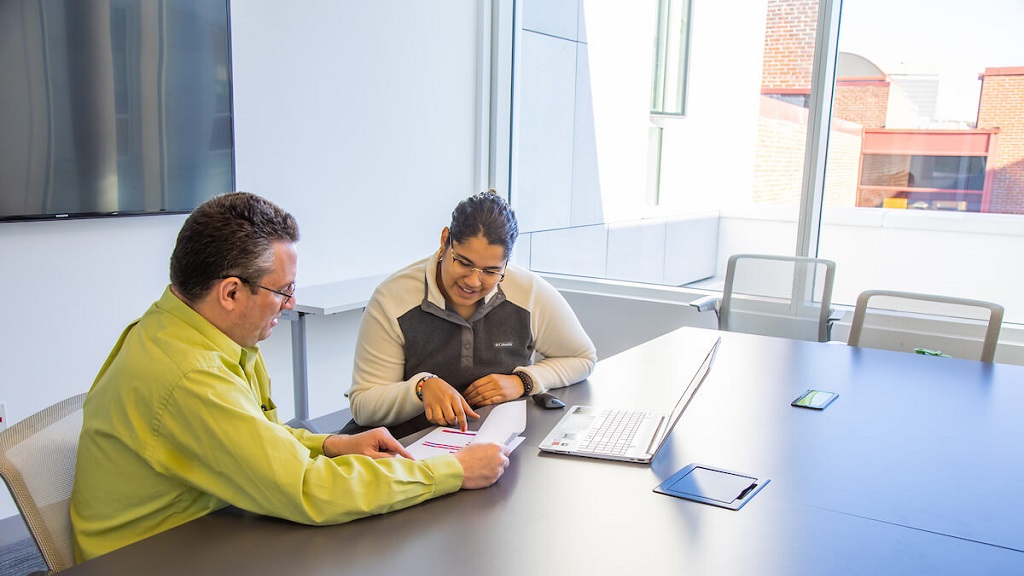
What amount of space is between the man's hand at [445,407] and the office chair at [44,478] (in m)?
0.79

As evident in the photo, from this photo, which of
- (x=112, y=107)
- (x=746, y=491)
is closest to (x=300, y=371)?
(x=112, y=107)

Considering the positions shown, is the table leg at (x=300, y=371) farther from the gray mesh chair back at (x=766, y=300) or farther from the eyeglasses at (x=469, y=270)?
the gray mesh chair back at (x=766, y=300)

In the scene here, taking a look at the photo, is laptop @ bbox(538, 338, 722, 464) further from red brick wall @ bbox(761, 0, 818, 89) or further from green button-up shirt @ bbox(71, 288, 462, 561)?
red brick wall @ bbox(761, 0, 818, 89)

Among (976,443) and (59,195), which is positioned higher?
(59,195)

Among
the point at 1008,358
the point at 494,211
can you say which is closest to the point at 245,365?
the point at 494,211

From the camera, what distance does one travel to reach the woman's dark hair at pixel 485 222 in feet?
6.79

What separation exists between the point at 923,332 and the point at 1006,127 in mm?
1401

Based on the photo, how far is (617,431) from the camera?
1844mm

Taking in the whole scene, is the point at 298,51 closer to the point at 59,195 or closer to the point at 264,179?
the point at 264,179

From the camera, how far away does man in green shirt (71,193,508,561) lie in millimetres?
1292

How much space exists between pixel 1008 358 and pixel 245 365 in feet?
11.8

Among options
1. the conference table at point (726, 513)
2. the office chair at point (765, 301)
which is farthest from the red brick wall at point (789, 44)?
the conference table at point (726, 513)

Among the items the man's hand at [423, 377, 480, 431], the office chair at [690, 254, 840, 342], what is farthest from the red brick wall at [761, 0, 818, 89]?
the man's hand at [423, 377, 480, 431]

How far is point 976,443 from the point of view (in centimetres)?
185
